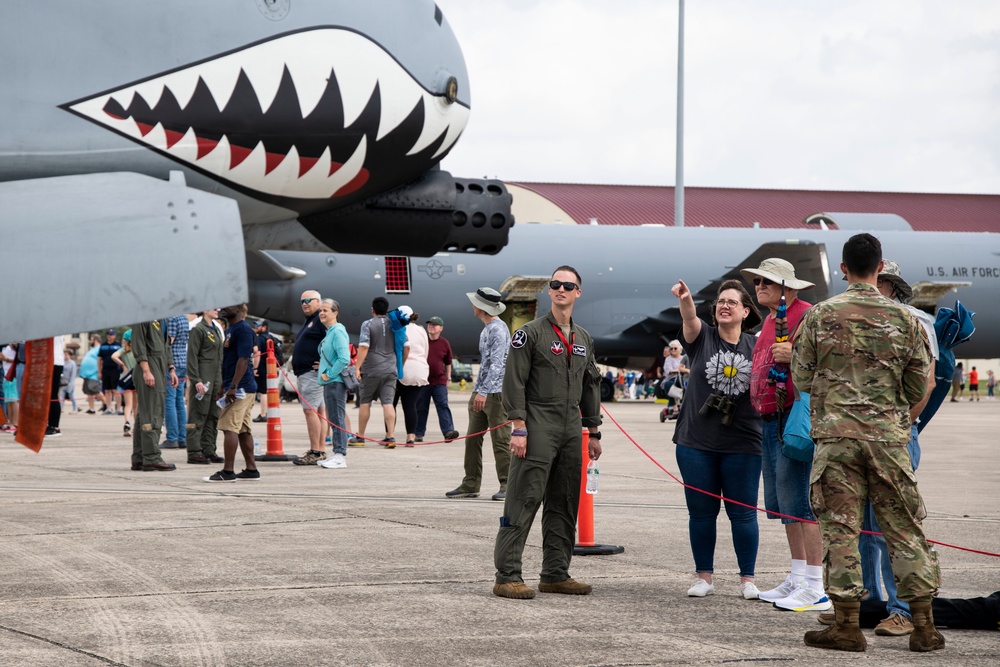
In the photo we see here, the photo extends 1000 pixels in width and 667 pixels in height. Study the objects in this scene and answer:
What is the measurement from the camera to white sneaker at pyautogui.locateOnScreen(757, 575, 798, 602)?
569cm

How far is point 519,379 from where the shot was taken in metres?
5.93

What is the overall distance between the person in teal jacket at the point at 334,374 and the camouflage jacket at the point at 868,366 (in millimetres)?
7745

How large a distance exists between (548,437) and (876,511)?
1778mm

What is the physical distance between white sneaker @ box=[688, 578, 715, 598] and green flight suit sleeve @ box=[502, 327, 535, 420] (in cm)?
124

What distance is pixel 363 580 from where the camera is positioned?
600 centimetres

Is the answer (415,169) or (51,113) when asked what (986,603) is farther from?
(51,113)

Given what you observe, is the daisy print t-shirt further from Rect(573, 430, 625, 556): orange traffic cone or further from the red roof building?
the red roof building

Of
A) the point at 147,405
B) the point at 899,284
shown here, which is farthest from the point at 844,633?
the point at 147,405

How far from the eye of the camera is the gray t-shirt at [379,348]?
550 inches

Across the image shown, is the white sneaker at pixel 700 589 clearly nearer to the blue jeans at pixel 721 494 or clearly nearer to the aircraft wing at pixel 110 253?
the blue jeans at pixel 721 494

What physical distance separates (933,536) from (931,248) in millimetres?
20527

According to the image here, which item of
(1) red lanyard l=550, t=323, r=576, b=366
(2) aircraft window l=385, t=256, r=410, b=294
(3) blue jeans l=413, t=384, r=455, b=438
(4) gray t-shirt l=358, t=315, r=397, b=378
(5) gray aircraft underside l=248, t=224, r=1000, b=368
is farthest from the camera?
(2) aircraft window l=385, t=256, r=410, b=294

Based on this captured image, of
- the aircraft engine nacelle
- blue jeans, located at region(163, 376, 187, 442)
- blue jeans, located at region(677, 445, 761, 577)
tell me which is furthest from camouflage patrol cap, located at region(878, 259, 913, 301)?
blue jeans, located at region(163, 376, 187, 442)

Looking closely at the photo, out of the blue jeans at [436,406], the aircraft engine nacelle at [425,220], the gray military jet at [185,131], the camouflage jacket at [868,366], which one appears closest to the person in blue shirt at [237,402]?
the blue jeans at [436,406]
